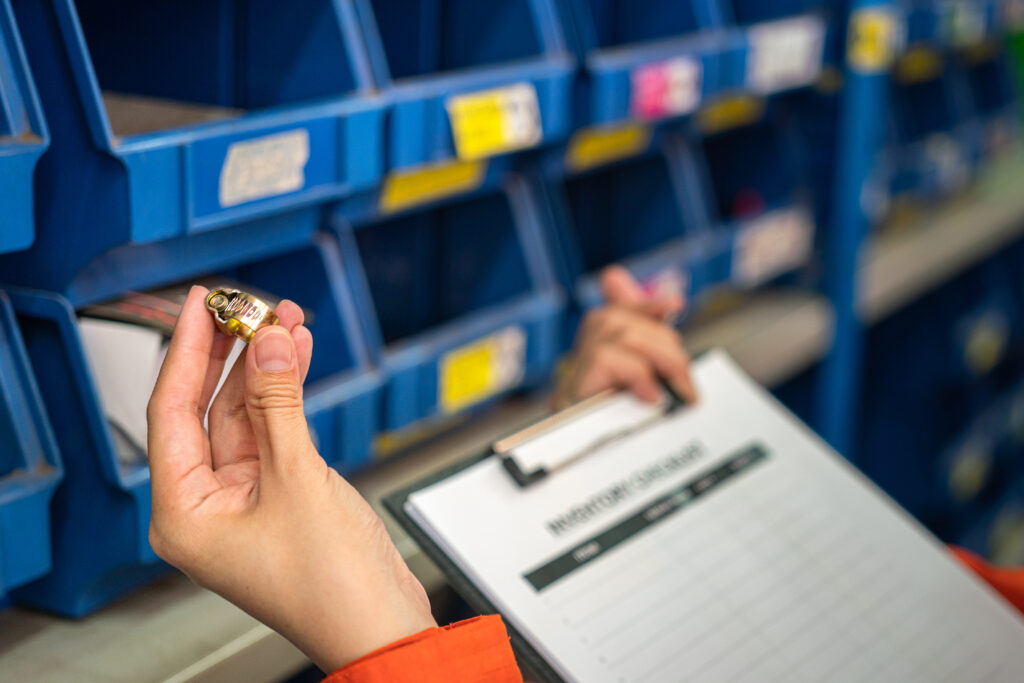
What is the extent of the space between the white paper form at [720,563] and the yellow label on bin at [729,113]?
687mm

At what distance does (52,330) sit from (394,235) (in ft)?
1.71

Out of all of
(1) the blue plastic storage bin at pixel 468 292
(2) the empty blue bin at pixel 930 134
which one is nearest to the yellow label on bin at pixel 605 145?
(1) the blue plastic storage bin at pixel 468 292

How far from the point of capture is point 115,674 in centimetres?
80

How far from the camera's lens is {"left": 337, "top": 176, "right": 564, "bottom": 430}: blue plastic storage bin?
1223 millimetres

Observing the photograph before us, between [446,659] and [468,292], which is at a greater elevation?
[446,659]

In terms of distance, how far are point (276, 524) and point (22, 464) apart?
301 millimetres

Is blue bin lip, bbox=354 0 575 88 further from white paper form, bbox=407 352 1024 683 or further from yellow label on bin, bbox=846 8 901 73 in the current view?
yellow label on bin, bbox=846 8 901 73

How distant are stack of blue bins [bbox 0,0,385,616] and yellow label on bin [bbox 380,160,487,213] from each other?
73 millimetres

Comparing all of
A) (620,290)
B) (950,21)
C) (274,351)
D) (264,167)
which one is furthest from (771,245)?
(274,351)

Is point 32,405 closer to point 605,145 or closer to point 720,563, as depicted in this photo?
point 720,563

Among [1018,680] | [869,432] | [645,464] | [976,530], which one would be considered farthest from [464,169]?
[976,530]

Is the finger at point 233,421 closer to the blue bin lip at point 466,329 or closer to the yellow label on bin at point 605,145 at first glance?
the blue bin lip at point 466,329

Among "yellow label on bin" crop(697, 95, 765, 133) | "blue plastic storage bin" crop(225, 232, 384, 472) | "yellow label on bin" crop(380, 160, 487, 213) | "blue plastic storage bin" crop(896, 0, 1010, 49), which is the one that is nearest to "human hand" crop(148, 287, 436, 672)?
"blue plastic storage bin" crop(225, 232, 384, 472)

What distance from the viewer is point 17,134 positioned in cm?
76
